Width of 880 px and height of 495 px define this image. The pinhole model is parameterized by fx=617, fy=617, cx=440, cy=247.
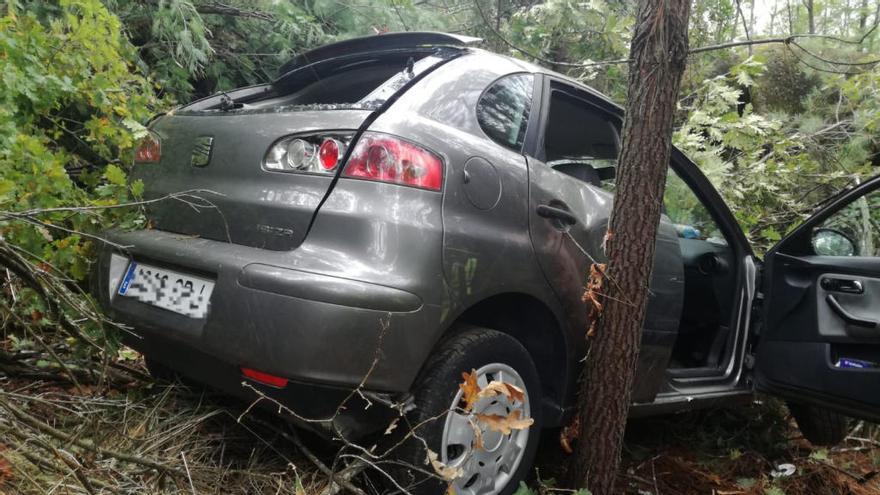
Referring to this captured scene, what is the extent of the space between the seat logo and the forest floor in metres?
0.79

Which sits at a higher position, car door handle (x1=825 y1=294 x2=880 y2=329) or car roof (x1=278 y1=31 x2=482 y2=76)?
car roof (x1=278 y1=31 x2=482 y2=76)

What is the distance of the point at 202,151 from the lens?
215 cm

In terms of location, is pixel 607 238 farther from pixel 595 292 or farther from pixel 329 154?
pixel 329 154

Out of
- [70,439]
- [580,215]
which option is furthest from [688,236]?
[70,439]

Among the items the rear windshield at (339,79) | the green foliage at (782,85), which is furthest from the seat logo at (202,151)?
the green foliage at (782,85)

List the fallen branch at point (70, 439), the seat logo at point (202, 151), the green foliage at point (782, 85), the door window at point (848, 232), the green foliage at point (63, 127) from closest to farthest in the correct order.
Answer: the fallen branch at point (70, 439) → the seat logo at point (202, 151) → the green foliage at point (63, 127) → the door window at point (848, 232) → the green foliage at point (782, 85)

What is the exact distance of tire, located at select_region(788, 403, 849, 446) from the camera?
335 cm

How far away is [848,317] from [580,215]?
139cm

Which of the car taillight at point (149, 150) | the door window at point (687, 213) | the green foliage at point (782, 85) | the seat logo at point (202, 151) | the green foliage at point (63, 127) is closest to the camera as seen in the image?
the seat logo at point (202, 151)

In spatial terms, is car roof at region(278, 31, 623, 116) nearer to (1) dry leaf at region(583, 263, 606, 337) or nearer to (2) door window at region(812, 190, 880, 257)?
(1) dry leaf at region(583, 263, 606, 337)

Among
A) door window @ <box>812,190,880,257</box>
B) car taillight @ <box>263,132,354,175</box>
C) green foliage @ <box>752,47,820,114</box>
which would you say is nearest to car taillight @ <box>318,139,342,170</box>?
Answer: car taillight @ <box>263,132,354,175</box>

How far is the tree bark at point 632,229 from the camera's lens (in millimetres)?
2199

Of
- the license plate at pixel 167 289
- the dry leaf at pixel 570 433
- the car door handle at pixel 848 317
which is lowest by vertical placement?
the dry leaf at pixel 570 433

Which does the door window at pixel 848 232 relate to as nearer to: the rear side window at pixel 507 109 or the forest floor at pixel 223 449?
the forest floor at pixel 223 449
